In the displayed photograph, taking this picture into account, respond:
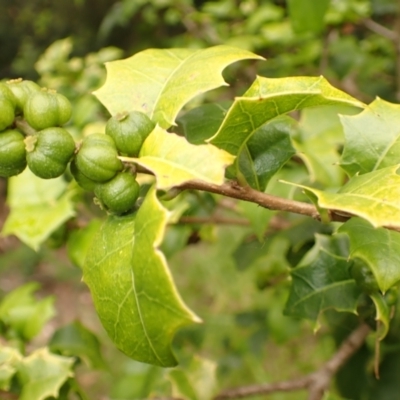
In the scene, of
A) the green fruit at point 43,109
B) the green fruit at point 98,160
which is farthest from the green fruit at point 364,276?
the green fruit at point 43,109

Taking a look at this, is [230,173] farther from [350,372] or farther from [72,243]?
[350,372]

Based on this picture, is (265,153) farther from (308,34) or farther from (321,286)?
(308,34)

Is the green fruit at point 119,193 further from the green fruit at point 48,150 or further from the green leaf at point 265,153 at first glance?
the green leaf at point 265,153

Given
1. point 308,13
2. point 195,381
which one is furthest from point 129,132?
point 308,13

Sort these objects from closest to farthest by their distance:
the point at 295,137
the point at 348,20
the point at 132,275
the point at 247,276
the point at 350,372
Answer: the point at 132,275 → the point at 295,137 → the point at 350,372 → the point at 348,20 → the point at 247,276

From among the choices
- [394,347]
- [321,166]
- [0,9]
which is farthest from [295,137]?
[0,9]
